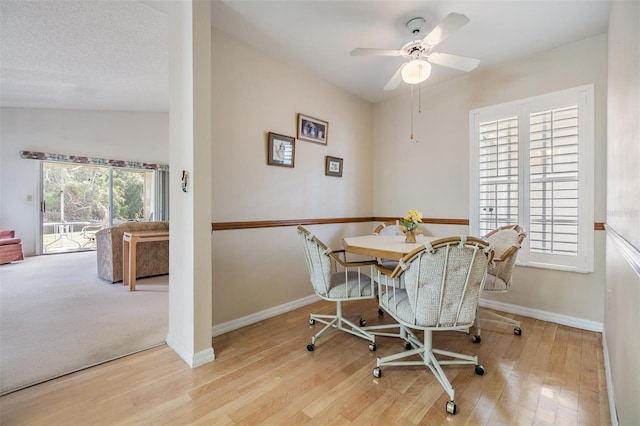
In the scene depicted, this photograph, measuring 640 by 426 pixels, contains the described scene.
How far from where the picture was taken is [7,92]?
4.79 metres

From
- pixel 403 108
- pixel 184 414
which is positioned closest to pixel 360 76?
pixel 403 108

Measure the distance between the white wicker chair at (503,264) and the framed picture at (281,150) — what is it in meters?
2.13

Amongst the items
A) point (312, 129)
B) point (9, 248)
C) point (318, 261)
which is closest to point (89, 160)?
point (9, 248)

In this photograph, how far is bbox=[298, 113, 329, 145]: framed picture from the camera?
3055mm

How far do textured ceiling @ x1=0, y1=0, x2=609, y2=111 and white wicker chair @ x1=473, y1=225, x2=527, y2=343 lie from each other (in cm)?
174

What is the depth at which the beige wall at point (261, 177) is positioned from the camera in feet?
7.98

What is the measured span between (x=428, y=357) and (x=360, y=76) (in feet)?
9.63

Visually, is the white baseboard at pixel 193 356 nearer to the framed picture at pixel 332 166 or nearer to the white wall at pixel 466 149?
the framed picture at pixel 332 166

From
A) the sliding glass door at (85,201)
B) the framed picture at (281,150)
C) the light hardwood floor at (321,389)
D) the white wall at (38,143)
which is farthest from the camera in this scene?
the sliding glass door at (85,201)

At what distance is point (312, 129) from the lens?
10.4ft

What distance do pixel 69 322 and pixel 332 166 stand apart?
10.2 ft

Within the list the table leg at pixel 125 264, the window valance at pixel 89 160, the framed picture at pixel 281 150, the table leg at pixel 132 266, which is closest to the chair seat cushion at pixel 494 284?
the framed picture at pixel 281 150

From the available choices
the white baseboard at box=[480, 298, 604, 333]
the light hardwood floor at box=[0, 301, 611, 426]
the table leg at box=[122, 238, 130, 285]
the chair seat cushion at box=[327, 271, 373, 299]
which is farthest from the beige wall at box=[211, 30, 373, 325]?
the table leg at box=[122, 238, 130, 285]

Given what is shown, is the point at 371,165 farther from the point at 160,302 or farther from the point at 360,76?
the point at 160,302
